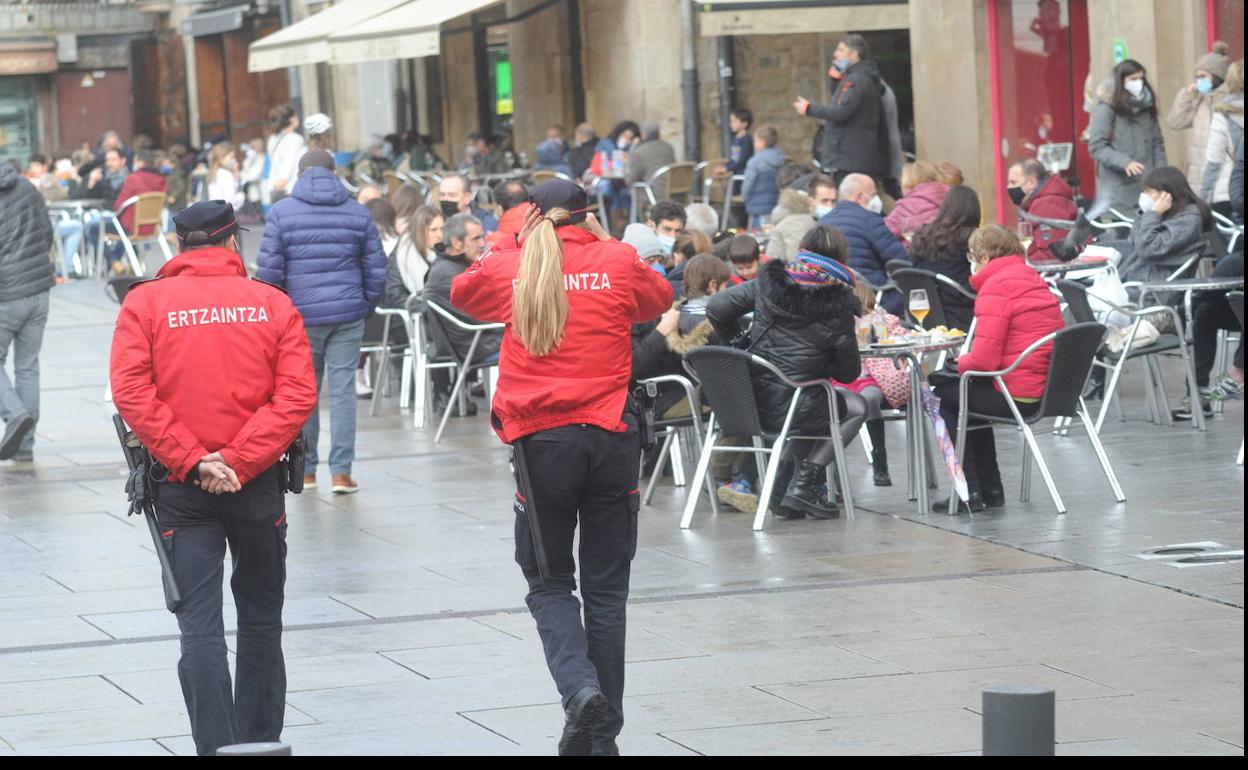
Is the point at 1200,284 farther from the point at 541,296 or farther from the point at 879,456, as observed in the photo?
the point at 541,296

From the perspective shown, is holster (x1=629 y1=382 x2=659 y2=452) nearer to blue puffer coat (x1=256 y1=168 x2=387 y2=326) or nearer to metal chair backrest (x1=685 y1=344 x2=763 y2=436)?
metal chair backrest (x1=685 y1=344 x2=763 y2=436)

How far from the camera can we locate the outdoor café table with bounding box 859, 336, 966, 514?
973 cm

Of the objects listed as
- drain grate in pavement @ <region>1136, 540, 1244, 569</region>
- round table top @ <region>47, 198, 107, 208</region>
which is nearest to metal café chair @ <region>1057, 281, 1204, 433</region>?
drain grate in pavement @ <region>1136, 540, 1244, 569</region>

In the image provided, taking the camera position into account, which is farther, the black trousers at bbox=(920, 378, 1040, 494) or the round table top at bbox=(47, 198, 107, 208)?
the round table top at bbox=(47, 198, 107, 208)

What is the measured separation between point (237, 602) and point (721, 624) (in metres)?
2.19

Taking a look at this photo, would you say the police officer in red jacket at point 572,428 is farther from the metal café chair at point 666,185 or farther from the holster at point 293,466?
the metal café chair at point 666,185

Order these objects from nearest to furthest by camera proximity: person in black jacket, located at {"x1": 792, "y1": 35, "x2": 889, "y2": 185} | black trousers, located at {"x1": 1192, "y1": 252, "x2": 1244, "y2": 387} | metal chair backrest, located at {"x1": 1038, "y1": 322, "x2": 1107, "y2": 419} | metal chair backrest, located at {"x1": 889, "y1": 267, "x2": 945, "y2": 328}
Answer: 1. metal chair backrest, located at {"x1": 1038, "y1": 322, "x2": 1107, "y2": 419}
2. metal chair backrest, located at {"x1": 889, "y1": 267, "x2": 945, "y2": 328}
3. black trousers, located at {"x1": 1192, "y1": 252, "x2": 1244, "y2": 387}
4. person in black jacket, located at {"x1": 792, "y1": 35, "x2": 889, "y2": 185}

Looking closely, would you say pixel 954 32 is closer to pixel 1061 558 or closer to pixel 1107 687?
pixel 1061 558

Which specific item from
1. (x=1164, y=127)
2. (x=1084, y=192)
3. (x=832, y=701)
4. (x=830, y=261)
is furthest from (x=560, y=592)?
(x=1084, y=192)

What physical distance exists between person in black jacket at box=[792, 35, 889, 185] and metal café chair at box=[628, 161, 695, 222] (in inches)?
208

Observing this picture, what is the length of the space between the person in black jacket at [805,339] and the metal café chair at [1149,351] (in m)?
2.37

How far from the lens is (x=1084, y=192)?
1867cm

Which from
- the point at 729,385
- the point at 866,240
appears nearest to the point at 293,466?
the point at 729,385

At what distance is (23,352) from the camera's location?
12.6m
